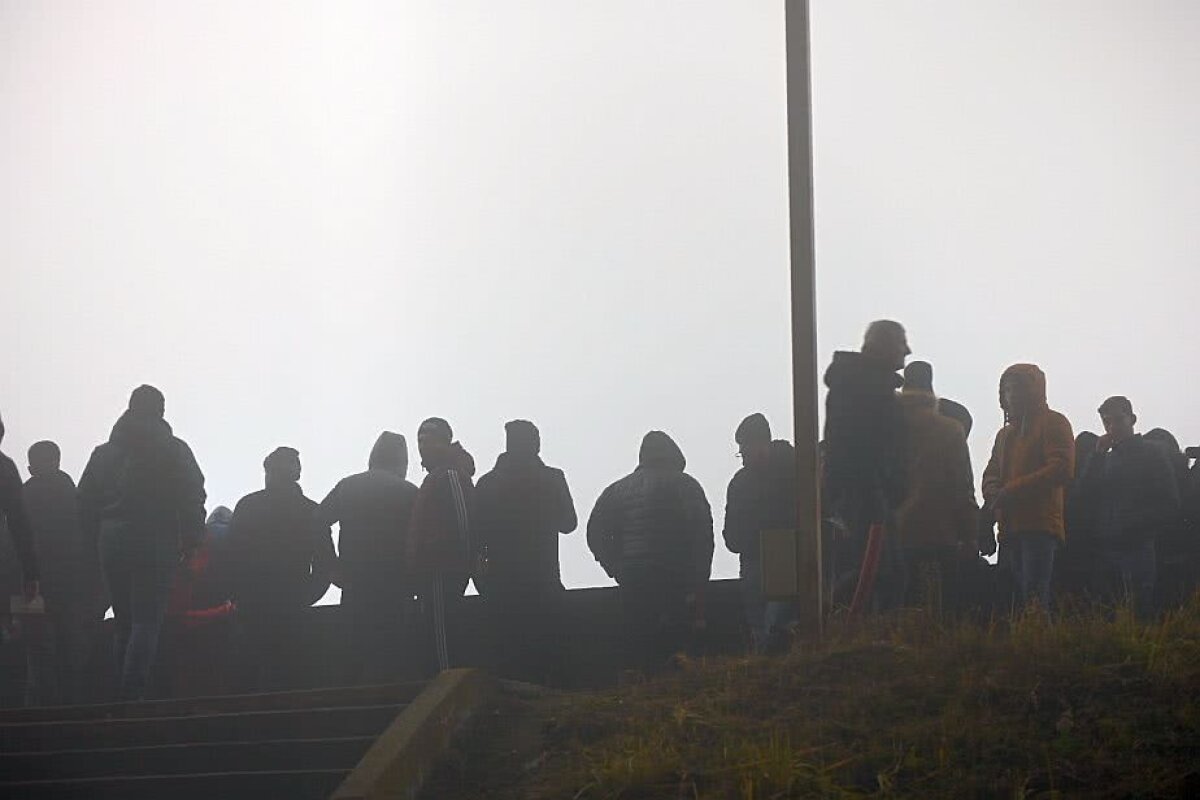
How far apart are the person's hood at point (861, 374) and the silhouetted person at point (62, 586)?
4455 millimetres

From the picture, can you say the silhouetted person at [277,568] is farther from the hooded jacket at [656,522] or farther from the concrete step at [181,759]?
the concrete step at [181,759]

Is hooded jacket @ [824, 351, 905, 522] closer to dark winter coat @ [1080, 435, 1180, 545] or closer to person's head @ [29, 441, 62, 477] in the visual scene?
dark winter coat @ [1080, 435, 1180, 545]

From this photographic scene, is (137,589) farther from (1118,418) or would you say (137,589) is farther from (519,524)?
(1118,418)

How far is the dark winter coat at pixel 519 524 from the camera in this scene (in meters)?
11.5

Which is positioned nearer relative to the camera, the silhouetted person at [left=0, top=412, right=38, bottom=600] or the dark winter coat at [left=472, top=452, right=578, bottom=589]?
the silhouetted person at [left=0, top=412, right=38, bottom=600]

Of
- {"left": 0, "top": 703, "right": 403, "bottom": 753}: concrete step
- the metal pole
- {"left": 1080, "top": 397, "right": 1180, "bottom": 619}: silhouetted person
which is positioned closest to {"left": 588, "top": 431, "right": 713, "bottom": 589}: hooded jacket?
the metal pole

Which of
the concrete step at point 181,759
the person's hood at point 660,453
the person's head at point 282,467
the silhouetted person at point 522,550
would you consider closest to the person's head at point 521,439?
the silhouetted person at point 522,550

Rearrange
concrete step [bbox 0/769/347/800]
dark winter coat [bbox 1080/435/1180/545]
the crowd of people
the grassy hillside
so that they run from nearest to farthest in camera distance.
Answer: the grassy hillside → concrete step [bbox 0/769/347/800] → the crowd of people → dark winter coat [bbox 1080/435/1180/545]

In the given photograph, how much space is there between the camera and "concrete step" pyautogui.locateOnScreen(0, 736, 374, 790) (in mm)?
9367

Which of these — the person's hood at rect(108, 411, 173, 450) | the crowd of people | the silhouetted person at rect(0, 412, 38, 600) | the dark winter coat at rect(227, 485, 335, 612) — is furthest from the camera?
the dark winter coat at rect(227, 485, 335, 612)

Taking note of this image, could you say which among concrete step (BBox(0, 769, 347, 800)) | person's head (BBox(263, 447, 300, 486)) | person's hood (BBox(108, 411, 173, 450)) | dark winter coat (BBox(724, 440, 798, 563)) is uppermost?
person's hood (BBox(108, 411, 173, 450))

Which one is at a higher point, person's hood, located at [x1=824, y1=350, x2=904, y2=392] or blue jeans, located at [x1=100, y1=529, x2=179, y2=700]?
person's hood, located at [x1=824, y1=350, x2=904, y2=392]

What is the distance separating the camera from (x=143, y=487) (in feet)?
35.4

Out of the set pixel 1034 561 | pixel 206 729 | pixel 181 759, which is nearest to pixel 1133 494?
pixel 1034 561
